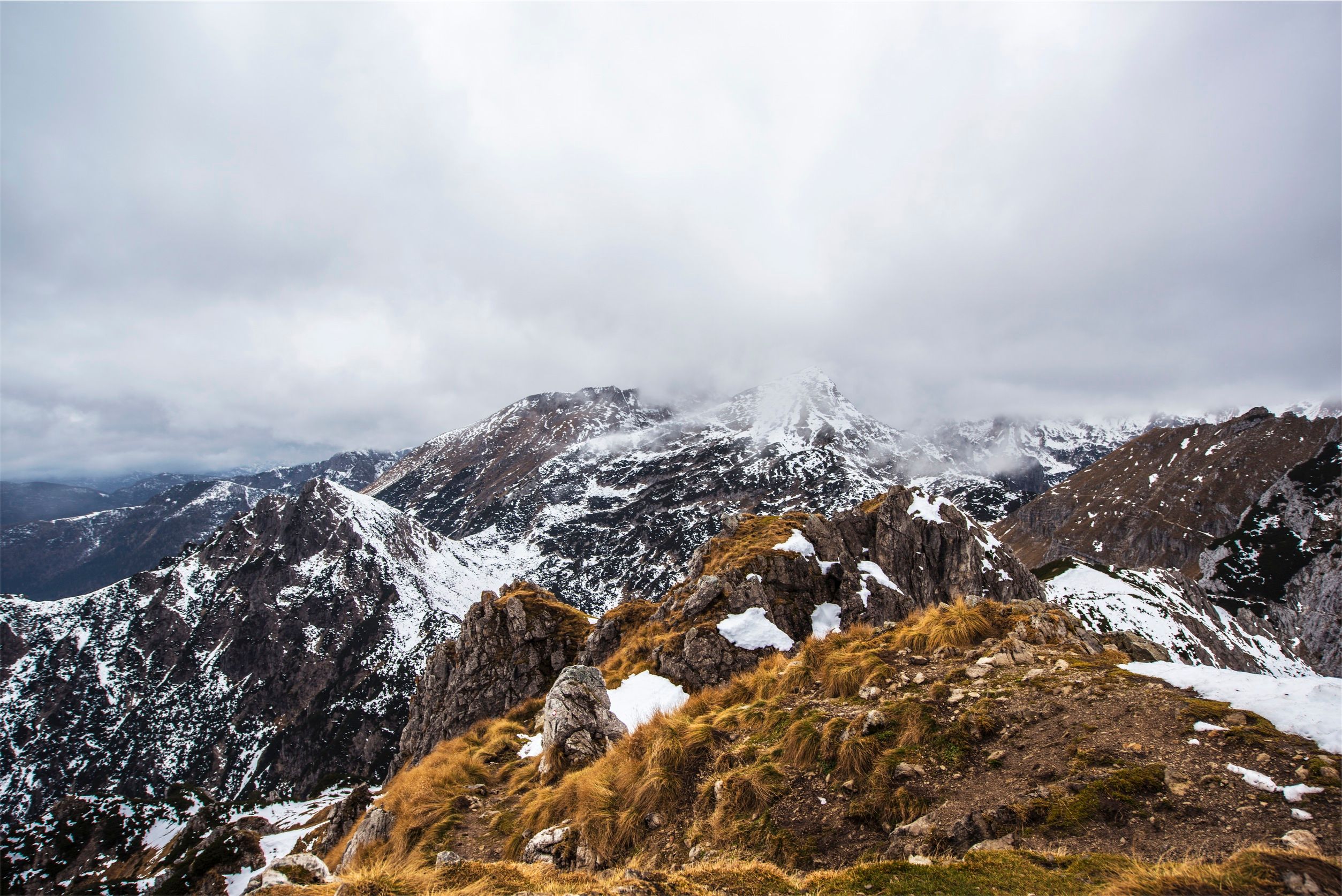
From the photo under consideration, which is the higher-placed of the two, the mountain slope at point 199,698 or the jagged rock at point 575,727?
the jagged rock at point 575,727

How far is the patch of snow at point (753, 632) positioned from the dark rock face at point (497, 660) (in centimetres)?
1289

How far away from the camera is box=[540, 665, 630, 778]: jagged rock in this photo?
36.1 ft

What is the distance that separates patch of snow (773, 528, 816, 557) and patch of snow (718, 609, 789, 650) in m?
5.51

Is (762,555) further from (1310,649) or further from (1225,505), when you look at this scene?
(1225,505)

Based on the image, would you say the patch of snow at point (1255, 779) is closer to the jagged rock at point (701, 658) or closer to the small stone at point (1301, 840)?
the small stone at point (1301, 840)

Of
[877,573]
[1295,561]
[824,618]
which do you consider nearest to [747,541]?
[824,618]

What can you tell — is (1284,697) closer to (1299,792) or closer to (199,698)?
(1299,792)

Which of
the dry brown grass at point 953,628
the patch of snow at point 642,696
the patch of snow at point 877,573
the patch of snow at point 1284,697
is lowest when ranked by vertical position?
the patch of snow at point 642,696

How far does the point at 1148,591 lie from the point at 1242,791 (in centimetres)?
12880

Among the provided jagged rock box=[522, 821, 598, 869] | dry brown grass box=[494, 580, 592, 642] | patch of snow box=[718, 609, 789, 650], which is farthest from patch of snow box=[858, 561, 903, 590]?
jagged rock box=[522, 821, 598, 869]

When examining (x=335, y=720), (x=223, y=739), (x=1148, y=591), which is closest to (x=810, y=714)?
(x=1148, y=591)

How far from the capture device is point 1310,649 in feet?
403

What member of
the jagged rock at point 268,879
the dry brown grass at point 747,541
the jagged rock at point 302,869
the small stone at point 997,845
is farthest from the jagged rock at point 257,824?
the small stone at point 997,845

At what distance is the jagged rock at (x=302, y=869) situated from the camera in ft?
25.0
